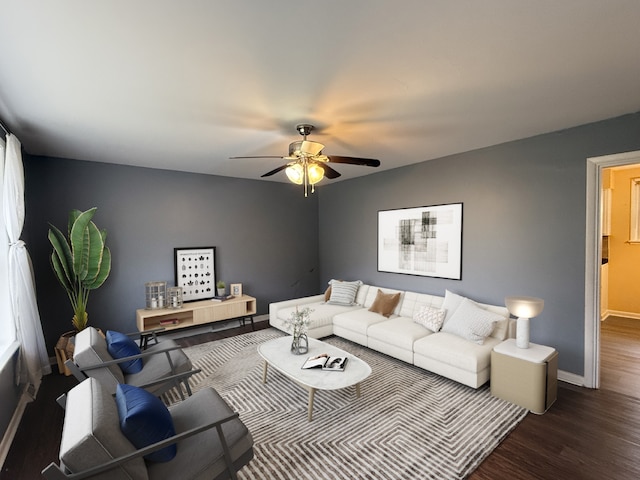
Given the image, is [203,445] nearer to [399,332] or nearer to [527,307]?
[399,332]

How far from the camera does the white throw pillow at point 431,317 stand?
12.2 feet

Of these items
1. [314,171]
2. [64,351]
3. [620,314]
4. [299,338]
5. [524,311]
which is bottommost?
[620,314]

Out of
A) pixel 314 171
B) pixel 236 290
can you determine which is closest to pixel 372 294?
pixel 236 290

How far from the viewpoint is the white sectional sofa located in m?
3.11

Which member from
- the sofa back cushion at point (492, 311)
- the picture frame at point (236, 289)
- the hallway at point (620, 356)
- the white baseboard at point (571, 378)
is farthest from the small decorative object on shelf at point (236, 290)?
the hallway at point (620, 356)

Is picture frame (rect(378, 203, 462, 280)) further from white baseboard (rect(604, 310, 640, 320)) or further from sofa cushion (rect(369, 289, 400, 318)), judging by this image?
white baseboard (rect(604, 310, 640, 320))

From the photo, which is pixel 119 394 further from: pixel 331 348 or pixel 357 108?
pixel 357 108

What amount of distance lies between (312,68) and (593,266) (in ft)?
11.0

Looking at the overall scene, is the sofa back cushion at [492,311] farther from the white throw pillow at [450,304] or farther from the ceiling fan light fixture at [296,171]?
the ceiling fan light fixture at [296,171]

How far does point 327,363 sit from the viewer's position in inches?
113

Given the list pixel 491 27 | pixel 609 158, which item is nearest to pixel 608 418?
pixel 609 158

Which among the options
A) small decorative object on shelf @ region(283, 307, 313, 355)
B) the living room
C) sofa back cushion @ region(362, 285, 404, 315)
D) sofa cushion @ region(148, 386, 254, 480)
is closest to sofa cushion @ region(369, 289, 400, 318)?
sofa back cushion @ region(362, 285, 404, 315)

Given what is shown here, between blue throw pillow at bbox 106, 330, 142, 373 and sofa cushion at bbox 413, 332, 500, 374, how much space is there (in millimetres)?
2890

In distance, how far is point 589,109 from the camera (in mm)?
2676
